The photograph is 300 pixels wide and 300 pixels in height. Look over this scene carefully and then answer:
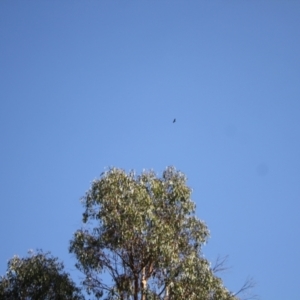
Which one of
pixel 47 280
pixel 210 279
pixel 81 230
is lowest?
pixel 210 279

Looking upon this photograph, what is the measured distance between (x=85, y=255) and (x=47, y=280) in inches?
73.8

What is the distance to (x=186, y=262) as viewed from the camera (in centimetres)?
2247

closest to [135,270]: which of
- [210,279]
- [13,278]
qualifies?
[210,279]

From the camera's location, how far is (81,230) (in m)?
24.2

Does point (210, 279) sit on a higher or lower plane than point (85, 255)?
lower

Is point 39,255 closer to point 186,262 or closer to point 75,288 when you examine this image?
point 75,288

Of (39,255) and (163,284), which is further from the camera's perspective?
(39,255)

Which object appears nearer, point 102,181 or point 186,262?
point 186,262

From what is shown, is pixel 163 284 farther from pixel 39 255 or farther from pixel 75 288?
pixel 39 255

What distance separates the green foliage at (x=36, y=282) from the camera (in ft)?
77.5

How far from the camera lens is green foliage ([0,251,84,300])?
23625 millimetres

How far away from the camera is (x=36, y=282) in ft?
78.4

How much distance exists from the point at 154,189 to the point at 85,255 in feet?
11.7

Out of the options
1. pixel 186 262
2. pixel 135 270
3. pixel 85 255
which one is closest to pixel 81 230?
pixel 85 255
